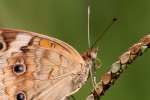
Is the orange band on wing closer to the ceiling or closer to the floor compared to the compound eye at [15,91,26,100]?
closer to the ceiling

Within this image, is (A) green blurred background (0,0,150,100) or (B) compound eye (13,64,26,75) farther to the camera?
(A) green blurred background (0,0,150,100)

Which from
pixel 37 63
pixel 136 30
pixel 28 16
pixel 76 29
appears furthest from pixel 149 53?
pixel 37 63

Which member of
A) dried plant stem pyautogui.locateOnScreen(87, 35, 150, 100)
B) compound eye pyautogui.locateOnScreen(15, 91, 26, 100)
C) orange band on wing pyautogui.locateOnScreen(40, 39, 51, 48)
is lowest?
compound eye pyautogui.locateOnScreen(15, 91, 26, 100)

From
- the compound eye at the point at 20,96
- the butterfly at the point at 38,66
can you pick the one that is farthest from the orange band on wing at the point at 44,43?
the compound eye at the point at 20,96

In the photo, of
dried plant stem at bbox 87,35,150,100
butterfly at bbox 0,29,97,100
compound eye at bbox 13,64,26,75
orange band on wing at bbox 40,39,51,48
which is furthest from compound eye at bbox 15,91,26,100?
dried plant stem at bbox 87,35,150,100

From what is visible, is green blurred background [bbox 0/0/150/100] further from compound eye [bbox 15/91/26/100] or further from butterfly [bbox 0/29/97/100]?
compound eye [bbox 15/91/26/100]

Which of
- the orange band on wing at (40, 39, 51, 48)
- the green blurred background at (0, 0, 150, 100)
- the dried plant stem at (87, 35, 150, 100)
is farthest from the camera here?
the green blurred background at (0, 0, 150, 100)

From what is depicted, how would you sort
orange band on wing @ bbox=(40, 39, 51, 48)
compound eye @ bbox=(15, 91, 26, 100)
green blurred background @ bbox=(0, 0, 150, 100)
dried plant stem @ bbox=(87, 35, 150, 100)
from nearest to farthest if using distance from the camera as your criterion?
dried plant stem @ bbox=(87, 35, 150, 100) → compound eye @ bbox=(15, 91, 26, 100) → orange band on wing @ bbox=(40, 39, 51, 48) → green blurred background @ bbox=(0, 0, 150, 100)

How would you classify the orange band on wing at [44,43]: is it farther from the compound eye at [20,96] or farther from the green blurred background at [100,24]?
the green blurred background at [100,24]
